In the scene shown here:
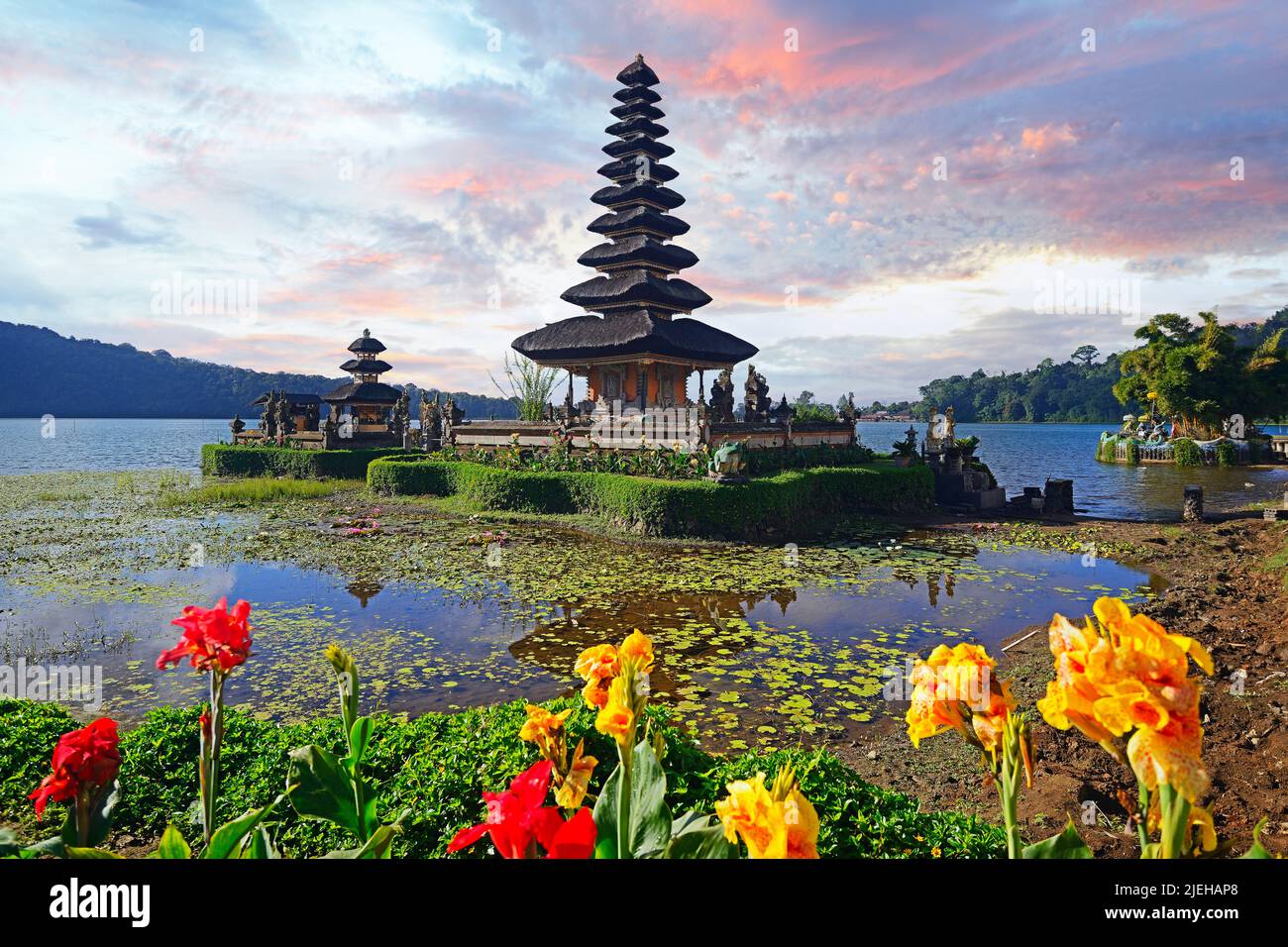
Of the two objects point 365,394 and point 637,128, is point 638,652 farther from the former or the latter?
point 365,394

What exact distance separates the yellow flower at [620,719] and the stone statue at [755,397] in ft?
77.5

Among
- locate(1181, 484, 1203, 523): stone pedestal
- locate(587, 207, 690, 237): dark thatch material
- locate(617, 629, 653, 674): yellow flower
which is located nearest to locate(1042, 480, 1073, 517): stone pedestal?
locate(1181, 484, 1203, 523): stone pedestal

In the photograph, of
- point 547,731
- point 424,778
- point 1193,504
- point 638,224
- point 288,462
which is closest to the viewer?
point 547,731

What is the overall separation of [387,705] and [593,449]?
14599mm

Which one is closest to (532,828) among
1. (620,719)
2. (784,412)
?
(620,719)

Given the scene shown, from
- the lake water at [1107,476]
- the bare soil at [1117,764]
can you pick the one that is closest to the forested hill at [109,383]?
the lake water at [1107,476]

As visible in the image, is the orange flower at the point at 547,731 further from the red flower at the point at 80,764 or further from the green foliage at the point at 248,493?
the green foliage at the point at 248,493

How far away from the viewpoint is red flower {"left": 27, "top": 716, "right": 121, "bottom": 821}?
5.47 ft

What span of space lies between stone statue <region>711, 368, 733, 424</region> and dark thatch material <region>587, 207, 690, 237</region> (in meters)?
9.54

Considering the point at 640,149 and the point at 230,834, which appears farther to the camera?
the point at 640,149

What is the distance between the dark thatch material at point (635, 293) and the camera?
85.5 feet

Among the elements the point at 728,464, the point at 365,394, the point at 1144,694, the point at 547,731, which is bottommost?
the point at 547,731

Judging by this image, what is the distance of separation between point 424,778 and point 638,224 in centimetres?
2716

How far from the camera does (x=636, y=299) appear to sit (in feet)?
85.8
